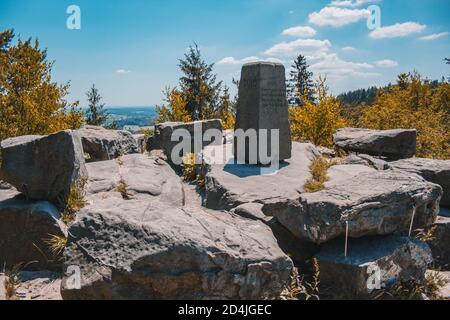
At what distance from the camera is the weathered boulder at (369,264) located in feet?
15.6

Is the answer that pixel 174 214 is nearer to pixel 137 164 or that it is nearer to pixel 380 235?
pixel 380 235

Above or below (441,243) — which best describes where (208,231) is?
above

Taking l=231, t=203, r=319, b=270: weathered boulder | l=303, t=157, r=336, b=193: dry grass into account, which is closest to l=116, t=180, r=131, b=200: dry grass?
l=231, t=203, r=319, b=270: weathered boulder

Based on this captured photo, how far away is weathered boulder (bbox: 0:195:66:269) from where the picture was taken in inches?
219

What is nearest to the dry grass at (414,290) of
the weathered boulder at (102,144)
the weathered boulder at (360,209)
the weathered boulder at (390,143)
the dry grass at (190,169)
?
the weathered boulder at (360,209)

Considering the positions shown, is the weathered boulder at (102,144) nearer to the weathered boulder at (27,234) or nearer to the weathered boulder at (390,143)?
the weathered boulder at (27,234)

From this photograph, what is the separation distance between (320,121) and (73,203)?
12110mm

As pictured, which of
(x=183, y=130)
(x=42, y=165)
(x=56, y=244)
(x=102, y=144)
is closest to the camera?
(x=56, y=244)

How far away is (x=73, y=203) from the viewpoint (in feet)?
20.8

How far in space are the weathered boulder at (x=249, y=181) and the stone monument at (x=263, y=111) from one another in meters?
0.52

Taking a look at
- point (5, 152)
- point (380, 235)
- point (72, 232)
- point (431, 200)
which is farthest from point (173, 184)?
point (431, 200)

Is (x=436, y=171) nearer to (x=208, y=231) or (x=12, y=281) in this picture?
(x=208, y=231)

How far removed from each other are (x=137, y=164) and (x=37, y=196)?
141 inches

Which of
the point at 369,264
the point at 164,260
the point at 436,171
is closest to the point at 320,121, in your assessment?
the point at 436,171
